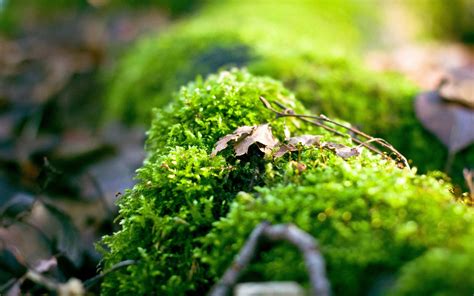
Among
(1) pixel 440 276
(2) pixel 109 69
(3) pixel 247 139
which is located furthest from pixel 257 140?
(2) pixel 109 69

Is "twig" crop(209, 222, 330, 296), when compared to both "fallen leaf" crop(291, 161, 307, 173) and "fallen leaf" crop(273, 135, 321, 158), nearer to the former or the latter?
"fallen leaf" crop(291, 161, 307, 173)

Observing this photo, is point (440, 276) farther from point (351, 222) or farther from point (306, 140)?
point (306, 140)

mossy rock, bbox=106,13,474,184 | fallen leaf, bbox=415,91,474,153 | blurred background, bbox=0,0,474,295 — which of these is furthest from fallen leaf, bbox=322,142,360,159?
fallen leaf, bbox=415,91,474,153

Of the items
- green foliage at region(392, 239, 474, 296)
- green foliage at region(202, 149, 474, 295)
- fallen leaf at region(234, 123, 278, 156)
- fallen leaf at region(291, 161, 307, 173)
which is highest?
fallen leaf at region(234, 123, 278, 156)

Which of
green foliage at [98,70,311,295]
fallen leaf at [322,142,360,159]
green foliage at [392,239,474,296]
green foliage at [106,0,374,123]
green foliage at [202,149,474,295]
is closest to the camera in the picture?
green foliage at [392,239,474,296]

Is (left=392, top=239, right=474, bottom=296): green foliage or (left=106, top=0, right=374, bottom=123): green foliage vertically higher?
(left=106, top=0, right=374, bottom=123): green foliage

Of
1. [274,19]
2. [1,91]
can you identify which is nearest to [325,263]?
[274,19]

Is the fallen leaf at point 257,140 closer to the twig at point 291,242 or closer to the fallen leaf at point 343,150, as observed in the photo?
the fallen leaf at point 343,150

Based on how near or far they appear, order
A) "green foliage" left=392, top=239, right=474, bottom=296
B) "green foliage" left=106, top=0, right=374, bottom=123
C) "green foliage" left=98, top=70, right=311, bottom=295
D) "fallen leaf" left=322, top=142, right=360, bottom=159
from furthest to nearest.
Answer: "green foliage" left=106, top=0, right=374, bottom=123 < "fallen leaf" left=322, top=142, right=360, bottom=159 < "green foliage" left=98, top=70, right=311, bottom=295 < "green foliage" left=392, top=239, right=474, bottom=296
